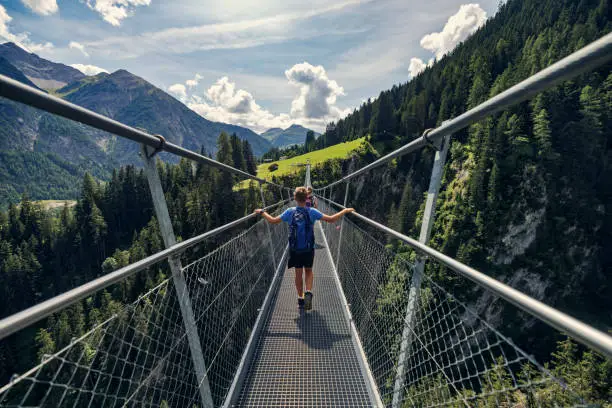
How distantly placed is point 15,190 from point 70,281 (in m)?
185

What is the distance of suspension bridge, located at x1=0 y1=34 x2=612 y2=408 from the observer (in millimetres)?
987

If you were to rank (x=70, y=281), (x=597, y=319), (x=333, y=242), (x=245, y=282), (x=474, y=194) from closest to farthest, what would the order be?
(x=245, y=282)
(x=333, y=242)
(x=597, y=319)
(x=474, y=194)
(x=70, y=281)

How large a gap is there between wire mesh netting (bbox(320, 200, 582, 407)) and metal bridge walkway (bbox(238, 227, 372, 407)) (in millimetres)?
247

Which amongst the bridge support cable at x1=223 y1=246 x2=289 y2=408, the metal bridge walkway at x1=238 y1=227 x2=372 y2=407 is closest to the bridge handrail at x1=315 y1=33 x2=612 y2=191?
the metal bridge walkway at x1=238 y1=227 x2=372 y2=407

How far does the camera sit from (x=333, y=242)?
22.7ft

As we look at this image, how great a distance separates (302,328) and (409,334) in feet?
6.90

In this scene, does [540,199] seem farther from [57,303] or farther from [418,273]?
[57,303]

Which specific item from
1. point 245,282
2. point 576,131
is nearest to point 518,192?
point 576,131

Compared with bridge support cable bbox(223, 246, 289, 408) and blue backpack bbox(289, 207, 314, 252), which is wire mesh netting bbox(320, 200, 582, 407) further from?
bridge support cable bbox(223, 246, 289, 408)

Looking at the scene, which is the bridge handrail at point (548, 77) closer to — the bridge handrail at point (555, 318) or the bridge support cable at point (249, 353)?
the bridge handrail at point (555, 318)

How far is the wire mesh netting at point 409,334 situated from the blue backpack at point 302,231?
2.06ft

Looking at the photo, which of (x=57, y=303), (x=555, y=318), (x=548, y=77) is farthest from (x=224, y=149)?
(x=555, y=318)

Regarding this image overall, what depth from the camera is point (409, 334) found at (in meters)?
1.93

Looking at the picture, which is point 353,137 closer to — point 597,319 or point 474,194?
point 474,194
